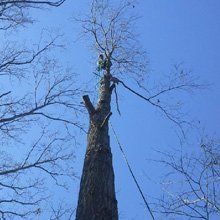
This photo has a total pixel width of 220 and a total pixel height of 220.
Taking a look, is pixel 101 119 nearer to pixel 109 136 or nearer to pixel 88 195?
pixel 109 136

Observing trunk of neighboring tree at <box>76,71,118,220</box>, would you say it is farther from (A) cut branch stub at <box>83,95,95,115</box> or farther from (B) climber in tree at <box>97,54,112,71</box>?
(B) climber in tree at <box>97,54,112,71</box>

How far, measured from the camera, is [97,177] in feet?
15.3

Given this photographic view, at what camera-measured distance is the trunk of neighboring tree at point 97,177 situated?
13.8 feet

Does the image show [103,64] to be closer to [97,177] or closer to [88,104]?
[88,104]

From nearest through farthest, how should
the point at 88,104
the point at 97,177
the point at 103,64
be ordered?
1. the point at 97,177
2. the point at 88,104
3. the point at 103,64

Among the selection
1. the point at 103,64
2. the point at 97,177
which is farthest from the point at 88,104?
the point at 103,64

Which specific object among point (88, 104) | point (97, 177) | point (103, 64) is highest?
point (103, 64)

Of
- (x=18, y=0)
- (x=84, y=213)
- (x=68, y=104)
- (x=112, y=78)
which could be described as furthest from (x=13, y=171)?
(x=84, y=213)

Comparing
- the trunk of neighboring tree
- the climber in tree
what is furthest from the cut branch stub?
the climber in tree

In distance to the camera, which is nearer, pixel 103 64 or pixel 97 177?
pixel 97 177

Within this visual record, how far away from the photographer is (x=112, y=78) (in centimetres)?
727

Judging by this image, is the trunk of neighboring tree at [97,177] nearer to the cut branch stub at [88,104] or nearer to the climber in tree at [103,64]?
the cut branch stub at [88,104]

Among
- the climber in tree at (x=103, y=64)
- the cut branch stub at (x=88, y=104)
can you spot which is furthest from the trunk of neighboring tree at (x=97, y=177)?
the climber in tree at (x=103, y=64)

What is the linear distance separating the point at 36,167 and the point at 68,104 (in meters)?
1.63
